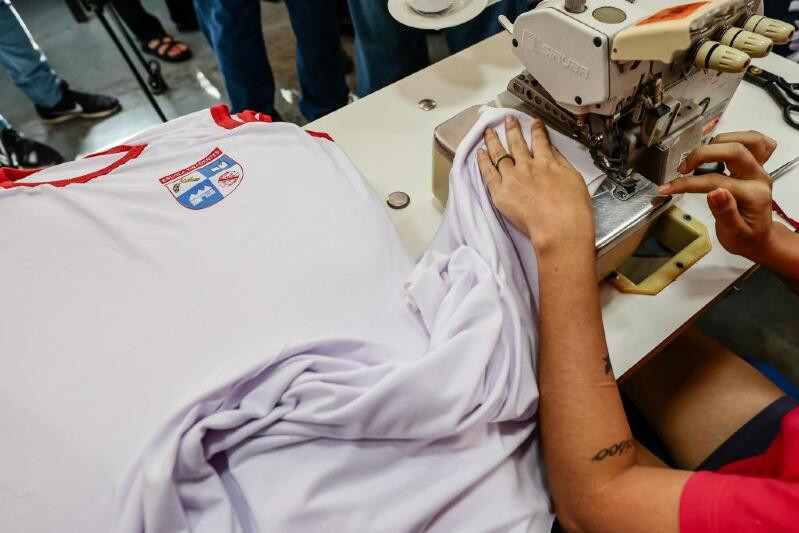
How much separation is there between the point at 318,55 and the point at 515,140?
1.45 meters

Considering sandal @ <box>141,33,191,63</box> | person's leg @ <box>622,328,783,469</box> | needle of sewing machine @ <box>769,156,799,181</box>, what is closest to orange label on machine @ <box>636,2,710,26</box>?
needle of sewing machine @ <box>769,156,799,181</box>

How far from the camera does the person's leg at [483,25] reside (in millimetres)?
1615

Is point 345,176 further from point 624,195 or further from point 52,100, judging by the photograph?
point 52,100

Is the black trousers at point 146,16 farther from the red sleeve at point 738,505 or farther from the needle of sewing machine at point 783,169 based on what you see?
the red sleeve at point 738,505

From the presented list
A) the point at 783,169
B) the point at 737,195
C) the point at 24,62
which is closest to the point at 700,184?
the point at 737,195

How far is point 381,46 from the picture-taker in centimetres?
175

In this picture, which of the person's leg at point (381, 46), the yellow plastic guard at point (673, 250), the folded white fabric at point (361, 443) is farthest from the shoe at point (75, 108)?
the yellow plastic guard at point (673, 250)

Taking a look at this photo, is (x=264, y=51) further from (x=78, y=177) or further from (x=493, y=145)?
(x=493, y=145)

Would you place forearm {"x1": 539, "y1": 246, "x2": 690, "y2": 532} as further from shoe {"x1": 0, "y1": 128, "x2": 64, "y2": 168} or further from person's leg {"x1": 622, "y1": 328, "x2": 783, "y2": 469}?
shoe {"x1": 0, "y1": 128, "x2": 64, "y2": 168}

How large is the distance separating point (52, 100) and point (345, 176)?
2414mm

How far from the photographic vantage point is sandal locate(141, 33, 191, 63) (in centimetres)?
301

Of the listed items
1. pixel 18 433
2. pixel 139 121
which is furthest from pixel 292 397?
pixel 139 121

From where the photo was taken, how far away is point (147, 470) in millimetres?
603

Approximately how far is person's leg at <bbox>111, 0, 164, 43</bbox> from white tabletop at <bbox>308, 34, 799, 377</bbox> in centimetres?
239
